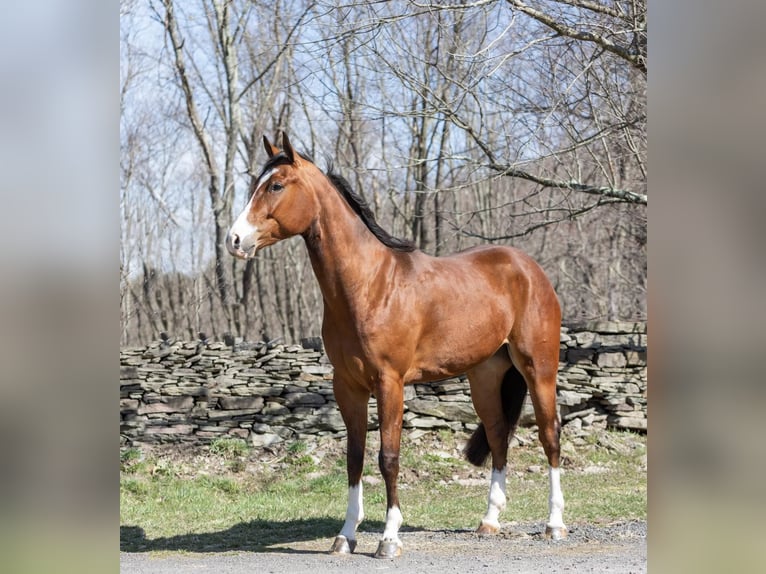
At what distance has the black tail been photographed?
5.58 metres

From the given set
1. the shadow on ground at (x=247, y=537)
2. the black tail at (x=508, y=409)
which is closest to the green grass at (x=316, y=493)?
the shadow on ground at (x=247, y=537)

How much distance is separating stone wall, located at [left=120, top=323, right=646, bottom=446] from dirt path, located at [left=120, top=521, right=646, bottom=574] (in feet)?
10.0

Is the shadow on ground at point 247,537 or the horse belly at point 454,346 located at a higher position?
the horse belly at point 454,346

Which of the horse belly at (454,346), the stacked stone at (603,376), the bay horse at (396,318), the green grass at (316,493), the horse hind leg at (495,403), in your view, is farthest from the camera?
the stacked stone at (603,376)

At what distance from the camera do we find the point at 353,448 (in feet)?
16.0

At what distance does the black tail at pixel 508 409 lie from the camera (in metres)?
5.58

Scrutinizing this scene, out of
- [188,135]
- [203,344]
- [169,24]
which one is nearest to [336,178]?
[203,344]

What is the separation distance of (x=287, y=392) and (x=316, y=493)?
5.25 feet

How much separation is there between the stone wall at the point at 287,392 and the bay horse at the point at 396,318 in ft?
10.1

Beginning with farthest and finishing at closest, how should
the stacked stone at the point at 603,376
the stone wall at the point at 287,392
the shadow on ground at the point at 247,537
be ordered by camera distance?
the stacked stone at the point at 603,376 → the stone wall at the point at 287,392 → the shadow on ground at the point at 247,537

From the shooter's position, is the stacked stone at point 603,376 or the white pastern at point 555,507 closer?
the white pastern at point 555,507

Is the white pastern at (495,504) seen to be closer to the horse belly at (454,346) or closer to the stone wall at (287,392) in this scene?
the horse belly at (454,346)

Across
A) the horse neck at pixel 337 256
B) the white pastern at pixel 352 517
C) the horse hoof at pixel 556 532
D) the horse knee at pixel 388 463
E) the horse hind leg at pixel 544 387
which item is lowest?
the horse hoof at pixel 556 532
